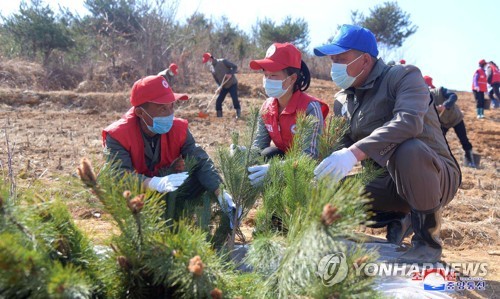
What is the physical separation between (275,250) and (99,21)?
20928mm

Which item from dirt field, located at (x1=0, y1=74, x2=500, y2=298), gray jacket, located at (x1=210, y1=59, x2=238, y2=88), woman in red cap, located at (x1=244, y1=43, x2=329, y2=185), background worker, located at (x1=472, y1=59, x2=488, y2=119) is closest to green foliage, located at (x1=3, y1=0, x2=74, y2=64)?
dirt field, located at (x1=0, y1=74, x2=500, y2=298)

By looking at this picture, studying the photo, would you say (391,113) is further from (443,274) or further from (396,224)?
(443,274)

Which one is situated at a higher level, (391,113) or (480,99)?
(391,113)

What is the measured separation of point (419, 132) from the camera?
2.54m

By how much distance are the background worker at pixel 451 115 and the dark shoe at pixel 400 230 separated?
4.95m

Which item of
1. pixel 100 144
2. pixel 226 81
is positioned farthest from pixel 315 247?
pixel 226 81

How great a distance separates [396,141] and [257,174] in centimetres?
79

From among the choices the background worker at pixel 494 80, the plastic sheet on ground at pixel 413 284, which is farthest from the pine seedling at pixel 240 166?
the background worker at pixel 494 80

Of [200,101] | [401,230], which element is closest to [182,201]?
[401,230]

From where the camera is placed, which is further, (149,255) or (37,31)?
(37,31)

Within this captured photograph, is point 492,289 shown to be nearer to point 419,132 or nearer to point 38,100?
point 419,132

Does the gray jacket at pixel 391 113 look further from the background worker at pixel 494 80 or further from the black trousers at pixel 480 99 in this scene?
the background worker at pixel 494 80

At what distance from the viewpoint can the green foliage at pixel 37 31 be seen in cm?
1906

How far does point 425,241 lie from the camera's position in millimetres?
2668
